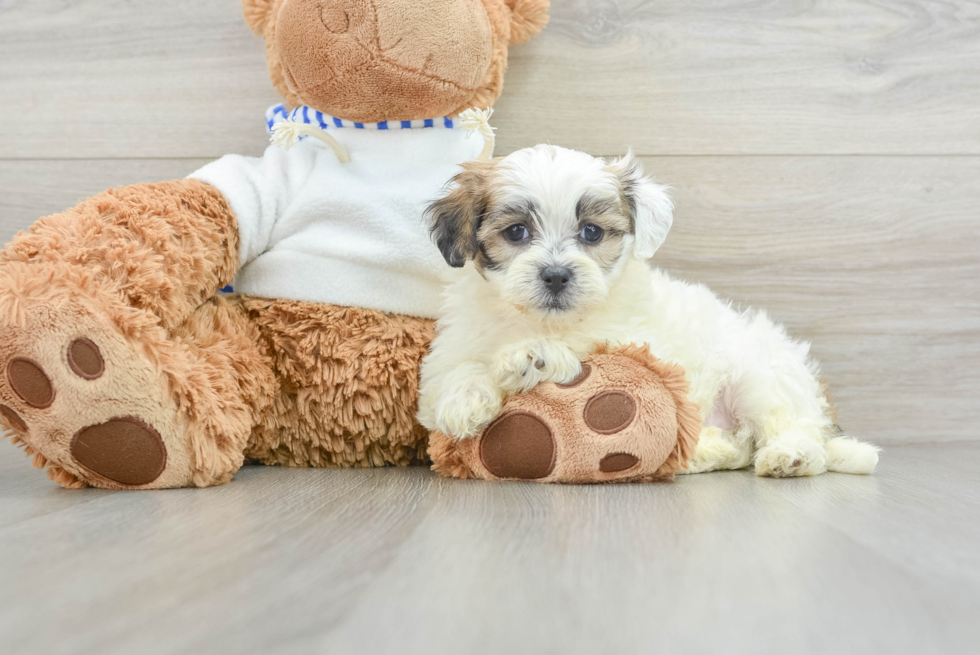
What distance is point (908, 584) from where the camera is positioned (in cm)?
79

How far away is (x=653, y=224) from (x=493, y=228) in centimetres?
33

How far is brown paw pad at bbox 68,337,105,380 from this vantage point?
1.22m

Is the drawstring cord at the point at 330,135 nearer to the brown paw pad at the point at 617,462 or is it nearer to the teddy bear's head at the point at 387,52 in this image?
the teddy bear's head at the point at 387,52

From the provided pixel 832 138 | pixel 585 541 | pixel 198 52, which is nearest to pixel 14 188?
pixel 198 52

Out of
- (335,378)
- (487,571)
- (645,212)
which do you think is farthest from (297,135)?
(487,571)

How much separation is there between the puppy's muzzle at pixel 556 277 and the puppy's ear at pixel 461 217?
0.18 metres

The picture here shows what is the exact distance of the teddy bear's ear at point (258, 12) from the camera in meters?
1.70

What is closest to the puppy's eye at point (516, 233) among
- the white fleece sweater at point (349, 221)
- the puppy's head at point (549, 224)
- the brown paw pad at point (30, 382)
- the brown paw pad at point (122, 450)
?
the puppy's head at point (549, 224)

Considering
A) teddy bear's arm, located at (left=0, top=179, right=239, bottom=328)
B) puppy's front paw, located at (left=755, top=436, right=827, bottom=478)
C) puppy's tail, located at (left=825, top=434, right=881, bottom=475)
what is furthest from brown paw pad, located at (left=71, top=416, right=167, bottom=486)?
puppy's tail, located at (left=825, top=434, right=881, bottom=475)

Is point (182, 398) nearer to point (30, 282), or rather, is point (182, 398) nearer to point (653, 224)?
point (30, 282)

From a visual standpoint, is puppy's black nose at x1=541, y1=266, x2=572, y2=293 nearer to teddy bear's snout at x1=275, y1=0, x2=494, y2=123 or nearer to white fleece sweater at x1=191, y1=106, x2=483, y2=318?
white fleece sweater at x1=191, y1=106, x2=483, y2=318

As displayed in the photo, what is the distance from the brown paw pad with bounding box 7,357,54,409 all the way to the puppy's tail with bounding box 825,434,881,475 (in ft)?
4.94

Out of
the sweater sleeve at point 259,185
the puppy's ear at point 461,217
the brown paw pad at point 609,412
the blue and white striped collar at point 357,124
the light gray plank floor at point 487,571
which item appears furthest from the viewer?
the blue and white striped collar at point 357,124

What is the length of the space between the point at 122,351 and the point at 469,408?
0.60 metres
